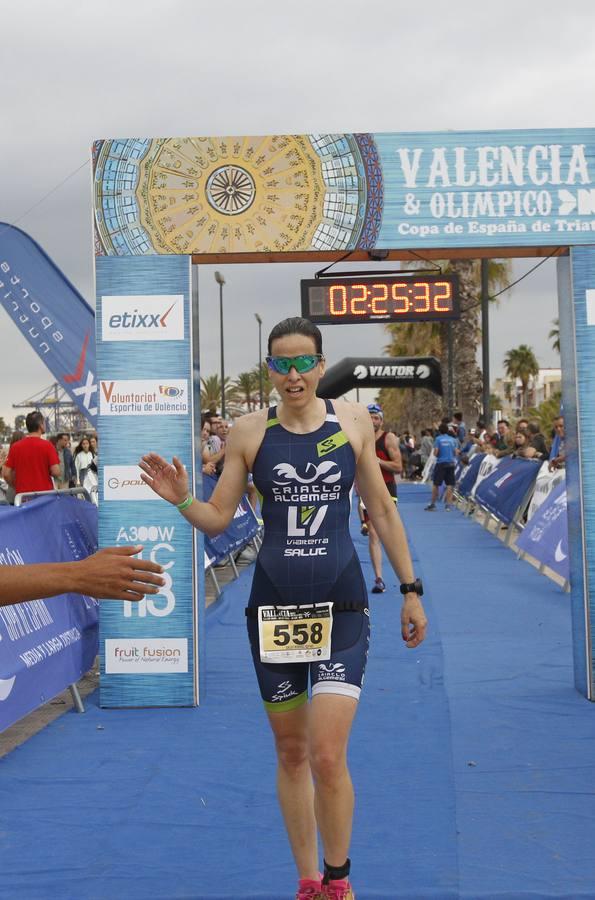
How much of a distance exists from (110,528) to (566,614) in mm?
5271

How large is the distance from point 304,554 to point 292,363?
28.2 inches

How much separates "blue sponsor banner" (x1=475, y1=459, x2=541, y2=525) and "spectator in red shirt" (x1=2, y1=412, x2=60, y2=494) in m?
6.90

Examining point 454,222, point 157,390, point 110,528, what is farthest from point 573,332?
point 110,528

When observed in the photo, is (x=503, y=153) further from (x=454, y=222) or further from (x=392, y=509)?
(x=392, y=509)

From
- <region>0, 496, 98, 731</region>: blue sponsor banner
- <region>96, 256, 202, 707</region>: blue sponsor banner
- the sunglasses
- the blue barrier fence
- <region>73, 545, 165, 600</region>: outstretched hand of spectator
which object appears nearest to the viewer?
<region>73, 545, 165, 600</region>: outstretched hand of spectator

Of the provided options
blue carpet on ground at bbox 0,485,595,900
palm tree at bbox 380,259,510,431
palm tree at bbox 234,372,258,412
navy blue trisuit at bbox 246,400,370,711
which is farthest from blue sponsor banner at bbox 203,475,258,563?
palm tree at bbox 234,372,258,412

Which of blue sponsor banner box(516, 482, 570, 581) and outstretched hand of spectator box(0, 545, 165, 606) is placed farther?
blue sponsor banner box(516, 482, 570, 581)

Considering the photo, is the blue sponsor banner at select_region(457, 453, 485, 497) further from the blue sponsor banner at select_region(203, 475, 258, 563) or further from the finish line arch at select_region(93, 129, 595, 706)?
the finish line arch at select_region(93, 129, 595, 706)

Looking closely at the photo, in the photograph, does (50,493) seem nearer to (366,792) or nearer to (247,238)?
(247,238)

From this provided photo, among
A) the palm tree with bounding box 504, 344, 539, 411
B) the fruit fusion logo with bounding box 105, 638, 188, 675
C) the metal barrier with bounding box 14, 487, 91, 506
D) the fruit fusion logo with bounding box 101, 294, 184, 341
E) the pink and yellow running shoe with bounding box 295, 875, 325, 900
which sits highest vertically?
the palm tree with bounding box 504, 344, 539, 411

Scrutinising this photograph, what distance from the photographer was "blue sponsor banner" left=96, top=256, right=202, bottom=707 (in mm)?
7492

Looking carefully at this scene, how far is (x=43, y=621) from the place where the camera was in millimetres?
6969

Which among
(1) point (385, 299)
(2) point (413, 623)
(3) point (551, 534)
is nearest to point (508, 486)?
(3) point (551, 534)

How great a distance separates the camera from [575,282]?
7.41 m
